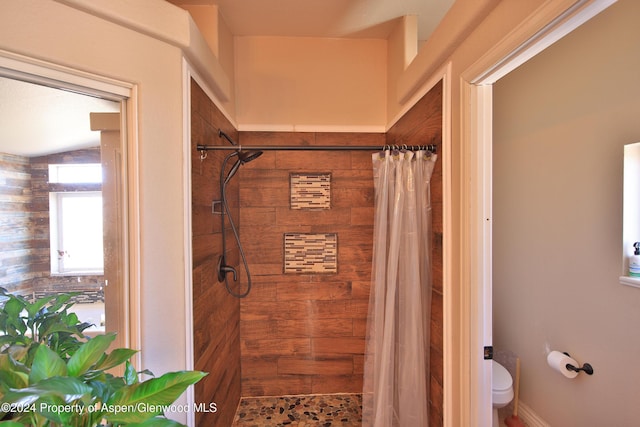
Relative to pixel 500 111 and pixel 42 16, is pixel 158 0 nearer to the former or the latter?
pixel 42 16

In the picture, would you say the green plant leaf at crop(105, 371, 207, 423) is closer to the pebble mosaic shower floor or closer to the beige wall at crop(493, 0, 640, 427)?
the pebble mosaic shower floor

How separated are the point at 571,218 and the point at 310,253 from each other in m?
1.63

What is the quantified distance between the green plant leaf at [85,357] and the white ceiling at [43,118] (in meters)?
0.74

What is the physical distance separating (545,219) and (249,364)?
2.29 metres

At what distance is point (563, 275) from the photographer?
4.64 feet

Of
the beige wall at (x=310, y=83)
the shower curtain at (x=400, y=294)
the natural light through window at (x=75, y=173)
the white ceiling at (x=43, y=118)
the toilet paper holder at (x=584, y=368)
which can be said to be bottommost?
the toilet paper holder at (x=584, y=368)

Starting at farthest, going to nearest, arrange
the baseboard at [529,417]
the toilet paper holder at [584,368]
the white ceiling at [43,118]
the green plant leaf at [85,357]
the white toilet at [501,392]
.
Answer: the baseboard at [529,417], the white toilet at [501,392], the toilet paper holder at [584,368], the white ceiling at [43,118], the green plant leaf at [85,357]

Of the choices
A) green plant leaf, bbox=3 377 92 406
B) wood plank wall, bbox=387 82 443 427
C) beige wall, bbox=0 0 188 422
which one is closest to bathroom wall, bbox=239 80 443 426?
wood plank wall, bbox=387 82 443 427

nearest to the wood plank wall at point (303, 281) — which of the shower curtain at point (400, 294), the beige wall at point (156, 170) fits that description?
the shower curtain at point (400, 294)

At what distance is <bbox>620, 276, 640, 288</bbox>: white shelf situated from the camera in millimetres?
1117

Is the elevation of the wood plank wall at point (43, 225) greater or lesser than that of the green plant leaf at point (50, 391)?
greater

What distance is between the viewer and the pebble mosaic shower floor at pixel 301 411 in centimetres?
162

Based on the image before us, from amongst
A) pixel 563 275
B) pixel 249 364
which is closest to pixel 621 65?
pixel 563 275

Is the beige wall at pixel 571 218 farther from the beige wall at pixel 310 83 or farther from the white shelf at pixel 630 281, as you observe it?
the beige wall at pixel 310 83
